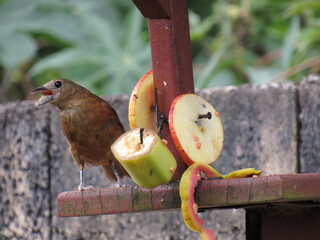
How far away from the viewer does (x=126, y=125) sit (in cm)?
471

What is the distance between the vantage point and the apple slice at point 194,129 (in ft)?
11.1

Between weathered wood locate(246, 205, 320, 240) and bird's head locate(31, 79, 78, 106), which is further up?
bird's head locate(31, 79, 78, 106)

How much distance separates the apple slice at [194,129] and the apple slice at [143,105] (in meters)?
0.16

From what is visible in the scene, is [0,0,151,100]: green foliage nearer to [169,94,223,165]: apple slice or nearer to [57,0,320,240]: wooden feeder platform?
[57,0,320,240]: wooden feeder platform

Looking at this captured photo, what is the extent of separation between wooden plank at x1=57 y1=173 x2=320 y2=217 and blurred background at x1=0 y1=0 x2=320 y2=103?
1912mm

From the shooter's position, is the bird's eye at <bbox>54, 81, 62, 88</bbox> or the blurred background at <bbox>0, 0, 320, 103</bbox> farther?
the blurred background at <bbox>0, 0, 320, 103</bbox>

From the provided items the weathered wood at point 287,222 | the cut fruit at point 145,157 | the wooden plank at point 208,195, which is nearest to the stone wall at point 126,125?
the weathered wood at point 287,222

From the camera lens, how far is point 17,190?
4816 mm

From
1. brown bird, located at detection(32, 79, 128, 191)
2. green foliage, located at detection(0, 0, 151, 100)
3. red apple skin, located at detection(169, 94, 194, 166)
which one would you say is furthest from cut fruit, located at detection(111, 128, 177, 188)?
green foliage, located at detection(0, 0, 151, 100)

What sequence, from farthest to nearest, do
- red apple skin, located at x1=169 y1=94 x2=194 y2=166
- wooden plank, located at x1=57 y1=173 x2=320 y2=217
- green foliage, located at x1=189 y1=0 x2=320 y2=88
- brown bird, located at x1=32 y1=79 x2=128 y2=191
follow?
green foliage, located at x1=189 y1=0 x2=320 y2=88 < brown bird, located at x1=32 y1=79 x2=128 y2=191 < red apple skin, located at x1=169 y1=94 x2=194 y2=166 < wooden plank, located at x1=57 y1=173 x2=320 y2=217

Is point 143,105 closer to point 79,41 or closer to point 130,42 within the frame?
point 130,42

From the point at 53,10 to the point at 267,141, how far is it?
2785 millimetres

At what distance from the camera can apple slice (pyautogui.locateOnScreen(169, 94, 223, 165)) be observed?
11.1 ft

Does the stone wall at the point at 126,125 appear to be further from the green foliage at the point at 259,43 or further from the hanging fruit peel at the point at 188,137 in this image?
the hanging fruit peel at the point at 188,137
